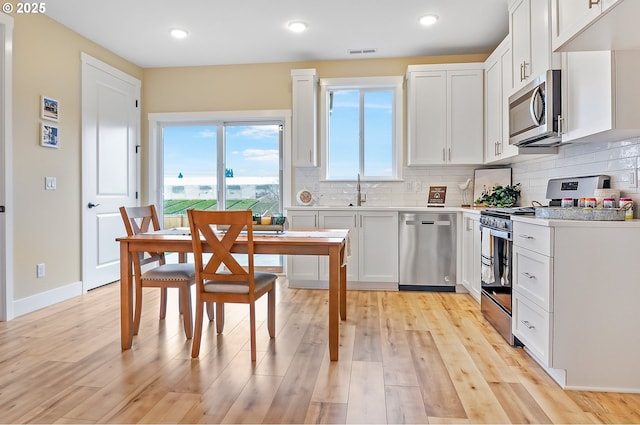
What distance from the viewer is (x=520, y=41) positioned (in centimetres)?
312

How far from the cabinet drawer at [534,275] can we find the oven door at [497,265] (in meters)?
0.14

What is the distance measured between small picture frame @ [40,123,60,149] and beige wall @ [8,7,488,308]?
0.05 meters

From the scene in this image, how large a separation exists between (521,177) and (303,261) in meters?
2.46

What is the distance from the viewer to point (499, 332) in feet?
9.40

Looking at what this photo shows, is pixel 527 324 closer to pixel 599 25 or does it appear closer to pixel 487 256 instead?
pixel 487 256

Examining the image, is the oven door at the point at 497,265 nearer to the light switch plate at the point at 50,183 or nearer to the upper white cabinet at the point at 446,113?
the upper white cabinet at the point at 446,113

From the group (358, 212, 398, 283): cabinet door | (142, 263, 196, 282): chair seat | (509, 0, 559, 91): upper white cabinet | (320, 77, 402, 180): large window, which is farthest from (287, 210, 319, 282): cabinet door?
(509, 0, 559, 91): upper white cabinet

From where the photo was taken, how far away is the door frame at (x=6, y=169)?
3.16 meters

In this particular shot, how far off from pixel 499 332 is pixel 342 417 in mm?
1645

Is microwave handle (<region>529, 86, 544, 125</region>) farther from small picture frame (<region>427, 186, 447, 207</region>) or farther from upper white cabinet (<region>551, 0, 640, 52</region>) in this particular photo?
small picture frame (<region>427, 186, 447, 207</region>)

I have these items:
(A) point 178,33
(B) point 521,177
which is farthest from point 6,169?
(B) point 521,177

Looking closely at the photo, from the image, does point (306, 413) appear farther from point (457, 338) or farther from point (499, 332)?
point (499, 332)

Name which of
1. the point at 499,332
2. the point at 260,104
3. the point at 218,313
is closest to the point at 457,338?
the point at 499,332

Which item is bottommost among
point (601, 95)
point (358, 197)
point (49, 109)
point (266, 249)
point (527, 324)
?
point (527, 324)
